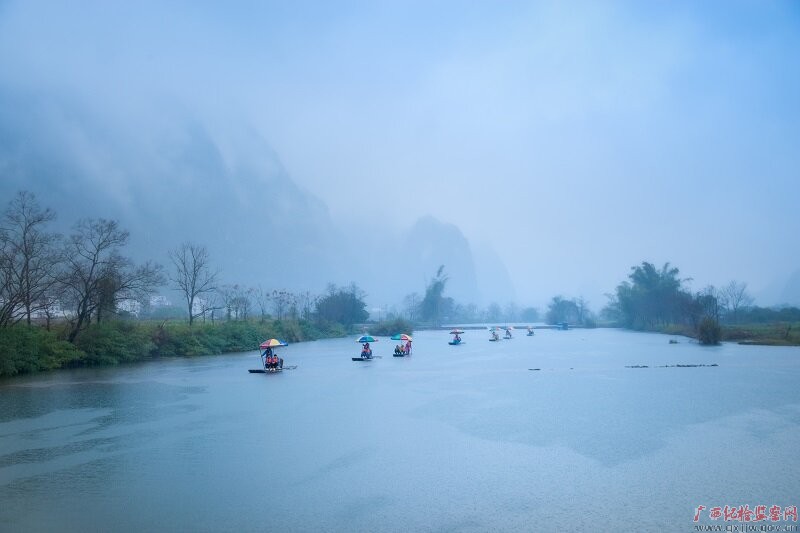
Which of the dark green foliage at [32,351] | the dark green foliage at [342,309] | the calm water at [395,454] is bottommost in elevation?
the calm water at [395,454]

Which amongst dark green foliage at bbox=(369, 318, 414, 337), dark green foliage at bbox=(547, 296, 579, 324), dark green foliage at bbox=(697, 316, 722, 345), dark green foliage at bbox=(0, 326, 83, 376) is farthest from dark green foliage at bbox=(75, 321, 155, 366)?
dark green foliage at bbox=(547, 296, 579, 324)

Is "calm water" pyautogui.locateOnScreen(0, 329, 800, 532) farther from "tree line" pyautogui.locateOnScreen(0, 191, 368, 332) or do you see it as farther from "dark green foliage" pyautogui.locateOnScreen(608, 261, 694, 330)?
"dark green foliage" pyautogui.locateOnScreen(608, 261, 694, 330)

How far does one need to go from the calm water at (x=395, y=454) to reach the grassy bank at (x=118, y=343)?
380cm

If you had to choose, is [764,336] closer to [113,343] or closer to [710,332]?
[710,332]

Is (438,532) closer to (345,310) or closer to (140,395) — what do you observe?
(140,395)

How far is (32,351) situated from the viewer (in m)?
26.1

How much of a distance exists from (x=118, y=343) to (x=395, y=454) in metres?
25.5

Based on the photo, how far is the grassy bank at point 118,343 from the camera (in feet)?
84.0

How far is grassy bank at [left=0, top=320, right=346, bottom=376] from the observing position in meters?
25.6

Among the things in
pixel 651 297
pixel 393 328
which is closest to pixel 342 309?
pixel 393 328

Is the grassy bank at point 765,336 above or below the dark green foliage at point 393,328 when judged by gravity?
below

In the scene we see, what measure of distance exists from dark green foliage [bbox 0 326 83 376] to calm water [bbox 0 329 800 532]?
2.90 meters

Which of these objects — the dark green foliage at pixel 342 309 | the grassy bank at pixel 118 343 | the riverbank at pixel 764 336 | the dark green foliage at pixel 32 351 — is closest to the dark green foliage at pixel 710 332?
the riverbank at pixel 764 336

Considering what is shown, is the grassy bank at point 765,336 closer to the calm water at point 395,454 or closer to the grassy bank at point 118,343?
the calm water at point 395,454
